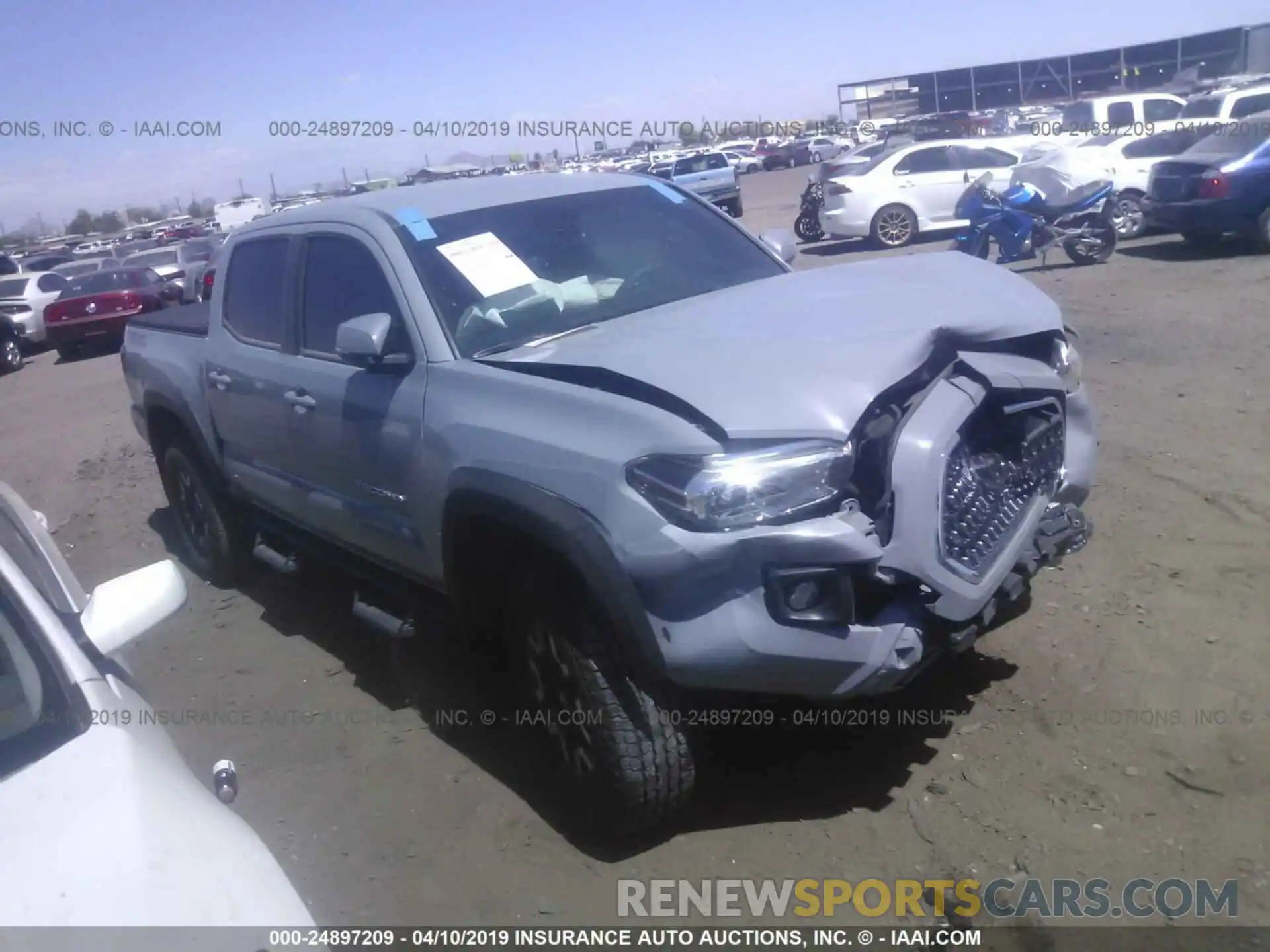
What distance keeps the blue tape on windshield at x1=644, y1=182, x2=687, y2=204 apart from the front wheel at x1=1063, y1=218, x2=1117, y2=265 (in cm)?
958

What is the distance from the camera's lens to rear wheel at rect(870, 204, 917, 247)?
54.9 ft

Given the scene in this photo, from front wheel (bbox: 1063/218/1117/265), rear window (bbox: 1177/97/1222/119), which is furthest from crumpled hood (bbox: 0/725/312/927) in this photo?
rear window (bbox: 1177/97/1222/119)

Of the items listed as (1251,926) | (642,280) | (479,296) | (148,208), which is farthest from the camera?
(148,208)

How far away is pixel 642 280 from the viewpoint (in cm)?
430

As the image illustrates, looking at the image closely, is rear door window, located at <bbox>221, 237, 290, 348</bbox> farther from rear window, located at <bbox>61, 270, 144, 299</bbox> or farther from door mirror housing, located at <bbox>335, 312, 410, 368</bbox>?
rear window, located at <bbox>61, 270, 144, 299</bbox>

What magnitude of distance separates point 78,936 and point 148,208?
10769 cm

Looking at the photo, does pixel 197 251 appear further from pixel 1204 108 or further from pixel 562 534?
pixel 562 534

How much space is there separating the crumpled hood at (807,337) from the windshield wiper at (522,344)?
5cm

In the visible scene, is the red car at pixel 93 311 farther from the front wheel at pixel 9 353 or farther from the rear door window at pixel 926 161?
the rear door window at pixel 926 161

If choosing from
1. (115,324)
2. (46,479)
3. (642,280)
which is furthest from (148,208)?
(642,280)

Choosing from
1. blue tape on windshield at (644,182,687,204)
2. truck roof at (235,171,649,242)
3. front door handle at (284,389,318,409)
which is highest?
truck roof at (235,171,649,242)

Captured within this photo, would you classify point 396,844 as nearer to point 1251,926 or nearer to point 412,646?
point 412,646

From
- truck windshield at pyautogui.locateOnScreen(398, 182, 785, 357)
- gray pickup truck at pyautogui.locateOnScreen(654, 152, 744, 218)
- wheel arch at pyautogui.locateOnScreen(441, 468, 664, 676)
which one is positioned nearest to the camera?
wheel arch at pyautogui.locateOnScreen(441, 468, 664, 676)

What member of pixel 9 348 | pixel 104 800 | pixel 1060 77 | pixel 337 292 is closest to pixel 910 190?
pixel 337 292
